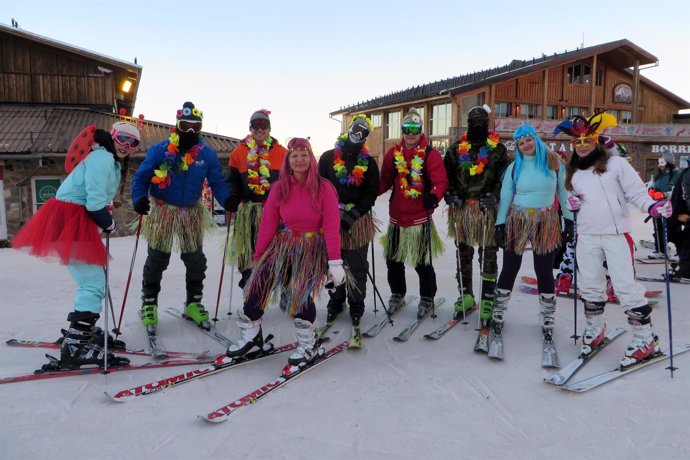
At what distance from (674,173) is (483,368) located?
639cm

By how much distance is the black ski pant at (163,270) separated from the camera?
4.04 m

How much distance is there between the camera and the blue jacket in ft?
12.8

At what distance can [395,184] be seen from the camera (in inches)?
174

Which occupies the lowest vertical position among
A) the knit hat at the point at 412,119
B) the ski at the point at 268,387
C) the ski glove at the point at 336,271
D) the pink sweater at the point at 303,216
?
the ski at the point at 268,387

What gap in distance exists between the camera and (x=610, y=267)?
3359mm

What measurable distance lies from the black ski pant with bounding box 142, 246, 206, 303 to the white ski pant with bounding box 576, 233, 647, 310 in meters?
2.97

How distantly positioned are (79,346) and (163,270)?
3.33ft


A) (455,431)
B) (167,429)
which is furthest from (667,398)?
(167,429)

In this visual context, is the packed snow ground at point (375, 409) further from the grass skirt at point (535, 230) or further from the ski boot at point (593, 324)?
the grass skirt at point (535, 230)

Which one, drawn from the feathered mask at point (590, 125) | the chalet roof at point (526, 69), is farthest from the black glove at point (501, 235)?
the chalet roof at point (526, 69)

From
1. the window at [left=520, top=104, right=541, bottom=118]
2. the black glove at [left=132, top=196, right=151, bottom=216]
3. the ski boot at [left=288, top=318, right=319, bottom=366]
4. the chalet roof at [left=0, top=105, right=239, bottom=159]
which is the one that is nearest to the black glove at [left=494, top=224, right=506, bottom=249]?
the ski boot at [left=288, top=318, right=319, bottom=366]

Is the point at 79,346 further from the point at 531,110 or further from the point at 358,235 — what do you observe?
the point at 531,110

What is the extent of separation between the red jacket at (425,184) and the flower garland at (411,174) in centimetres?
4

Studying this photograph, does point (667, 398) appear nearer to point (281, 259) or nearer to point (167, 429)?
point (281, 259)
